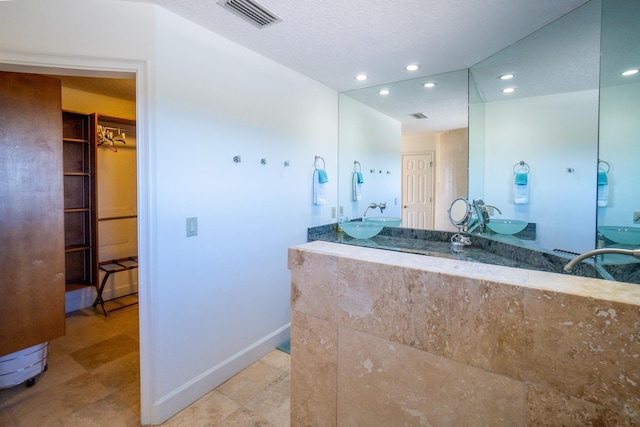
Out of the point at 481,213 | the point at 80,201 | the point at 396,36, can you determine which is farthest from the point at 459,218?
the point at 80,201

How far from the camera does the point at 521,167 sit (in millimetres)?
2332

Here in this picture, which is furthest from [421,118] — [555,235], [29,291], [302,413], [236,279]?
[29,291]

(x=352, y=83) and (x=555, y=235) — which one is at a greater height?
(x=352, y=83)

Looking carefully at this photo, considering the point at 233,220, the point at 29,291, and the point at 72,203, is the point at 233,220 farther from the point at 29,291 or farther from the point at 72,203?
the point at 72,203

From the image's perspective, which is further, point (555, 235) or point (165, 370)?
point (555, 235)

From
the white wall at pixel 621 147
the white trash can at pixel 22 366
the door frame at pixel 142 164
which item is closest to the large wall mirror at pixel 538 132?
the white wall at pixel 621 147

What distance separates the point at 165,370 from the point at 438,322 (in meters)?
1.73

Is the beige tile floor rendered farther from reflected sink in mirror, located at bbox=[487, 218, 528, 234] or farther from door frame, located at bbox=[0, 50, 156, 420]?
reflected sink in mirror, located at bbox=[487, 218, 528, 234]

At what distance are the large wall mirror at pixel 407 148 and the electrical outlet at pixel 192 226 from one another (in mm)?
1670

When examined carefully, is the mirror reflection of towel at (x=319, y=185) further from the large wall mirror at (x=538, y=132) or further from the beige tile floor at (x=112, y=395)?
the beige tile floor at (x=112, y=395)

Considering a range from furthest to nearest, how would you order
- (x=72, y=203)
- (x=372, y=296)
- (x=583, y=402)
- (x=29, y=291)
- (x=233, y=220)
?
1. (x=72, y=203)
2. (x=233, y=220)
3. (x=29, y=291)
4. (x=372, y=296)
5. (x=583, y=402)

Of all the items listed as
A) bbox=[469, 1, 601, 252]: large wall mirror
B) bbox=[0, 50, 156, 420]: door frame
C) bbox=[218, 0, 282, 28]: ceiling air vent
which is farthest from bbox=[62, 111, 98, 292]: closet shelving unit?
bbox=[469, 1, 601, 252]: large wall mirror

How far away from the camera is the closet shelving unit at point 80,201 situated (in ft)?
11.1

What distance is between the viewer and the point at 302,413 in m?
1.14
